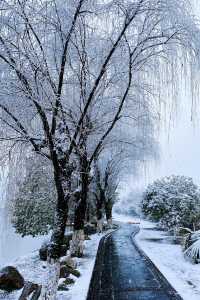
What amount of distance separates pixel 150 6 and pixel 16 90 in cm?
347

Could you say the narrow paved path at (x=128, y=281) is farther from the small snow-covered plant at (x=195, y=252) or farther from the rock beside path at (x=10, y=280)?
the rock beside path at (x=10, y=280)

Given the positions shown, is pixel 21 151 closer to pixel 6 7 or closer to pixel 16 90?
pixel 16 90

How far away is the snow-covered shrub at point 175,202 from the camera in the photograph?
28.8 meters

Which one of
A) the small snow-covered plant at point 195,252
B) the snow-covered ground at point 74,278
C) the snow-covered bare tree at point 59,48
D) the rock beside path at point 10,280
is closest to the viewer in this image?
the snow-covered bare tree at point 59,48

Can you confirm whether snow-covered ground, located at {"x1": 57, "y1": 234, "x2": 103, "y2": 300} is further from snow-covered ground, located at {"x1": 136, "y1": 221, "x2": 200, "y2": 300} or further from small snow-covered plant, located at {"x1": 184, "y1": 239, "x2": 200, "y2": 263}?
small snow-covered plant, located at {"x1": 184, "y1": 239, "x2": 200, "y2": 263}

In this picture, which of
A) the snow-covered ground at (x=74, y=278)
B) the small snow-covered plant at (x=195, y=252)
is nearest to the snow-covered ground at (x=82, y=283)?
the snow-covered ground at (x=74, y=278)

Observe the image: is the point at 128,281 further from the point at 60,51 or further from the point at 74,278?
the point at 60,51

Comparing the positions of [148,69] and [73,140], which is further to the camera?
[148,69]

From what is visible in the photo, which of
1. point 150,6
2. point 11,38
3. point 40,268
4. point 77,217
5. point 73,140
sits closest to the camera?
point 11,38

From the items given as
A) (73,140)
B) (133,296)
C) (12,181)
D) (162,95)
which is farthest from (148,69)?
(133,296)

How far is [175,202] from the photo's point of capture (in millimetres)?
29469

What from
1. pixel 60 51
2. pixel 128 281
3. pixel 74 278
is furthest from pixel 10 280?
pixel 60 51

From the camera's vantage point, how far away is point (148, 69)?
9977mm

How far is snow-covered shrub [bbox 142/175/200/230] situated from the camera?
94.6ft
